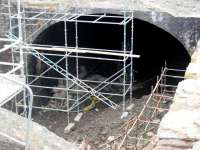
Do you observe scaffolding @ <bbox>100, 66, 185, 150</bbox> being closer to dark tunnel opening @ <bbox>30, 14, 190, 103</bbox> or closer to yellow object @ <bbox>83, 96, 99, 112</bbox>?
yellow object @ <bbox>83, 96, 99, 112</bbox>

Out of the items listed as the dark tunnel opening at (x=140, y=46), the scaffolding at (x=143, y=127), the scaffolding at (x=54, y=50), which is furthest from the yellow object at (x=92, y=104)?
the scaffolding at (x=143, y=127)

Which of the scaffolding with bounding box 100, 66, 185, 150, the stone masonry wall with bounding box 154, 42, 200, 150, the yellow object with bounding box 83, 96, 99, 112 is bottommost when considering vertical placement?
the yellow object with bounding box 83, 96, 99, 112

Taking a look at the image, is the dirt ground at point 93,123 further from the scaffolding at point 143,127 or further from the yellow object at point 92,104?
the scaffolding at point 143,127

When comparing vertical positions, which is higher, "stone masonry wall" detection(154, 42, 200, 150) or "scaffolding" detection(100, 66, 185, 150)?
"stone masonry wall" detection(154, 42, 200, 150)

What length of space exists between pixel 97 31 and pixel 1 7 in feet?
12.6

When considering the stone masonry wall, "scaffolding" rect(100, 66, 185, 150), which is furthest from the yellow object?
the stone masonry wall

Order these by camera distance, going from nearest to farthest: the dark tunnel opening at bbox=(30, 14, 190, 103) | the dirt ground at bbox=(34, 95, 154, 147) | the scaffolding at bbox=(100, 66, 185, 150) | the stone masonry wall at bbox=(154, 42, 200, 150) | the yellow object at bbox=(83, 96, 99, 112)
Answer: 1. the stone masonry wall at bbox=(154, 42, 200, 150)
2. the scaffolding at bbox=(100, 66, 185, 150)
3. the dirt ground at bbox=(34, 95, 154, 147)
4. the yellow object at bbox=(83, 96, 99, 112)
5. the dark tunnel opening at bbox=(30, 14, 190, 103)

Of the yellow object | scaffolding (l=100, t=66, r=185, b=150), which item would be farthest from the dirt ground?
scaffolding (l=100, t=66, r=185, b=150)

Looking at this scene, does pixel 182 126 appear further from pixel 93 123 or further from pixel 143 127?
pixel 93 123

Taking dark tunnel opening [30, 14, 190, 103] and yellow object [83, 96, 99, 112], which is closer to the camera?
yellow object [83, 96, 99, 112]

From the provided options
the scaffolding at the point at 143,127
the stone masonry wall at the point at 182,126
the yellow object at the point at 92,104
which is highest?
the stone masonry wall at the point at 182,126

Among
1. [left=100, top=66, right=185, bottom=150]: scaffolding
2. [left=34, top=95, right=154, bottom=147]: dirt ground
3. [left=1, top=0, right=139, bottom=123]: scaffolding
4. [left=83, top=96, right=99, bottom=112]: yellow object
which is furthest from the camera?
[left=83, top=96, right=99, bottom=112]: yellow object

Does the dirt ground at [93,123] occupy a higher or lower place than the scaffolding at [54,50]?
lower

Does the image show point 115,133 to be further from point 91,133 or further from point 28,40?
point 28,40
